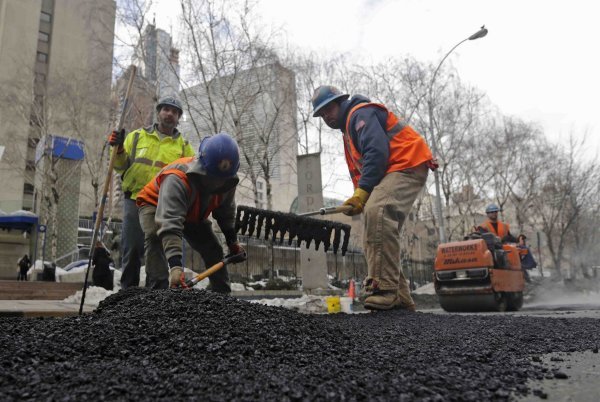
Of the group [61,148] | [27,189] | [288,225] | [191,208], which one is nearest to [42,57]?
[27,189]

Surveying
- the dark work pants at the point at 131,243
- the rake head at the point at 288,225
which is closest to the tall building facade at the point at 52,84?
the dark work pants at the point at 131,243

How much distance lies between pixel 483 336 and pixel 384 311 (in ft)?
4.72

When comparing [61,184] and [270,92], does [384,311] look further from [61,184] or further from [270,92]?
[61,184]

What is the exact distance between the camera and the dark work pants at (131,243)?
3.99 metres

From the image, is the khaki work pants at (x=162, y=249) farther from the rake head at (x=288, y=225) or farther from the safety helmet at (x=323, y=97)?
the safety helmet at (x=323, y=97)

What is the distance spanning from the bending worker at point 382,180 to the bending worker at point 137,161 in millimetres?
1441

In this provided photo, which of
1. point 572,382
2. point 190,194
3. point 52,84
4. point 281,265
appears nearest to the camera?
point 572,382

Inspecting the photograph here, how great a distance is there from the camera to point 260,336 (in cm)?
200

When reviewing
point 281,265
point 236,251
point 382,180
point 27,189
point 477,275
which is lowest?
point 477,275

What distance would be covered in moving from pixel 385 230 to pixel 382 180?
0.49 metres

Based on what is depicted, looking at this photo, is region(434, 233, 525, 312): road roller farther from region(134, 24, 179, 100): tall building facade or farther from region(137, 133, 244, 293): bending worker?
region(134, 24, 179, 100): tall building facade

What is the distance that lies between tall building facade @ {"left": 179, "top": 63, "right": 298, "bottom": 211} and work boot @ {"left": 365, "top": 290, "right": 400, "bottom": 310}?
1057 centimetres

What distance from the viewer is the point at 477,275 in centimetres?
666

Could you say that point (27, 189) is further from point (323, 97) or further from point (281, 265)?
point (323, 97)
